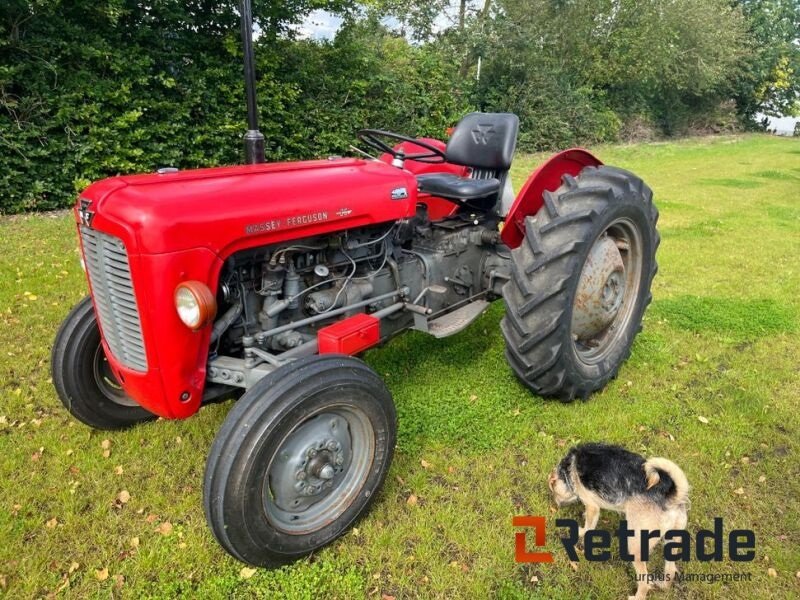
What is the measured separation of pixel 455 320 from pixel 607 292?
858 millimetres

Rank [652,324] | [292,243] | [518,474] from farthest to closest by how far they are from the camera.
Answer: [652,324] → [518,474] → [292,243]

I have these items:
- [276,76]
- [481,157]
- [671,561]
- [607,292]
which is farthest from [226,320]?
[276,76]

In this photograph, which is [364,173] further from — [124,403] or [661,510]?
[661,510]

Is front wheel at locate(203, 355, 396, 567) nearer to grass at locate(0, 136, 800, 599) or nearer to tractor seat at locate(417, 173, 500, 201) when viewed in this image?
grass at locate(0, 136, 800, 599)

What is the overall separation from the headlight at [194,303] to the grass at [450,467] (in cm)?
89

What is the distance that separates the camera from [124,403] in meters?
2.85

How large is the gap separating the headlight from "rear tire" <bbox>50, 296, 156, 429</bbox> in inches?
36.2

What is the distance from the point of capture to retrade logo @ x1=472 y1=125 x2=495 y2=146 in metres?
3.76

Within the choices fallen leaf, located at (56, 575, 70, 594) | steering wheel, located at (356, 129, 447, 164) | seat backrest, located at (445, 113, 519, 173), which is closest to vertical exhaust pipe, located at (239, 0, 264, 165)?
steering wheel, located at (356, 129, 447, 164)

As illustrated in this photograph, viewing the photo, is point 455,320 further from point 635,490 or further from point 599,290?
point 635,490

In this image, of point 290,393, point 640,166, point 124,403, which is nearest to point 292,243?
point 290,393

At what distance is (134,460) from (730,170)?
14.1 m

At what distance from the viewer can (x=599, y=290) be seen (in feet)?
10.1

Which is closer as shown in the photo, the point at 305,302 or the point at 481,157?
the point at 305,302
